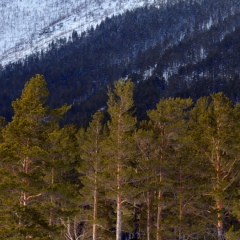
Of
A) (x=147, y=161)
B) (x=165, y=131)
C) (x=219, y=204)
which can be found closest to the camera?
(x=147, y=161)

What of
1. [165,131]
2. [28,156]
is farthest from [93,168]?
[28,156]

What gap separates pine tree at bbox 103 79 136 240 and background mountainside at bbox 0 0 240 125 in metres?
56.0

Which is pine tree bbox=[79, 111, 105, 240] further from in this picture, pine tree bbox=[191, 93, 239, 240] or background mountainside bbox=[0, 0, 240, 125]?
background mountainside bbox=[0, 0, 240, 125]

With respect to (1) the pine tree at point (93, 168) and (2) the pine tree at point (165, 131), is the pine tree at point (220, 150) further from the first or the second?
(1) the pine tree at point (93, 168)

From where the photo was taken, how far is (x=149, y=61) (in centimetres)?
13788

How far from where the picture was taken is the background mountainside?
105 metres

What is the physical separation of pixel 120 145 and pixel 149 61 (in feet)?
393

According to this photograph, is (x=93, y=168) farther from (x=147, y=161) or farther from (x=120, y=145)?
(x=147, y=161)

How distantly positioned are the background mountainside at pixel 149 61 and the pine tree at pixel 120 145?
56.0m

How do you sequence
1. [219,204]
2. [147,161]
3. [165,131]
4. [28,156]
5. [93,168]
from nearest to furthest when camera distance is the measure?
[28,156] → [147,161] → [219,204] → [165,131] → [93,168]

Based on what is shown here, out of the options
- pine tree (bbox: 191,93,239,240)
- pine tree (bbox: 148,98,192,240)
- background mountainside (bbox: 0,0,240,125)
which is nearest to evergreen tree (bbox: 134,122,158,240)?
pine tree (bbox: 148,98,192,240)

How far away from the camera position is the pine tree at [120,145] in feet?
67.2

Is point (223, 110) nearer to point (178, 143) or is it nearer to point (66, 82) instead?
point (178, 143)

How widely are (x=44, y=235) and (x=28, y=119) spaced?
4.75 m
